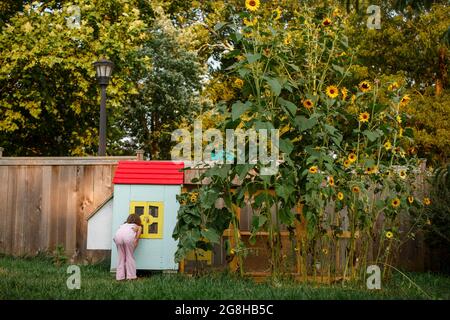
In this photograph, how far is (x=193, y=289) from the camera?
4.53m

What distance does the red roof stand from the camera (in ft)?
20.7

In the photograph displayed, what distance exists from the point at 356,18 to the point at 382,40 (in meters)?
0.95

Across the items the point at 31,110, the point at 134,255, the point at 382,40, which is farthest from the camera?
the point at 382,40

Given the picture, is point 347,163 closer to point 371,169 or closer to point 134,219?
point 371,169

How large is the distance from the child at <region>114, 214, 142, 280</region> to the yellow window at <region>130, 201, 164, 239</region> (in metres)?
0.29

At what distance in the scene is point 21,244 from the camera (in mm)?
7809

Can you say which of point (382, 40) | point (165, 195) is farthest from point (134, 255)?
point (382, 40)

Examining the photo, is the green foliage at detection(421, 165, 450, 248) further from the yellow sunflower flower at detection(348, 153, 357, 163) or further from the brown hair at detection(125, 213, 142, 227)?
the brown hair at detection(125, 213, 142, 227)

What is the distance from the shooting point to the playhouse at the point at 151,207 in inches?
244

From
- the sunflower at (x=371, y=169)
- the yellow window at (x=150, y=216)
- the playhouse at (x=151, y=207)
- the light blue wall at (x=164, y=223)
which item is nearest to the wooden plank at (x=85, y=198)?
the playhouse at (x=151, y=207)

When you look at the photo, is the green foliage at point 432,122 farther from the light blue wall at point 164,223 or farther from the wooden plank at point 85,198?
the light blue wall at point 164,223

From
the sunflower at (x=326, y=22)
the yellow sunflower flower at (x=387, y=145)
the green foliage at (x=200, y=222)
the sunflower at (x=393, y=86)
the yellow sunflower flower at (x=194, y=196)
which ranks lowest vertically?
the green foliage at (x=200, y=222)

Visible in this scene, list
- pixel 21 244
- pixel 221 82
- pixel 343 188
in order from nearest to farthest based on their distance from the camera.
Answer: pixel 343 188, pixel 21 244, pixel 221 82
